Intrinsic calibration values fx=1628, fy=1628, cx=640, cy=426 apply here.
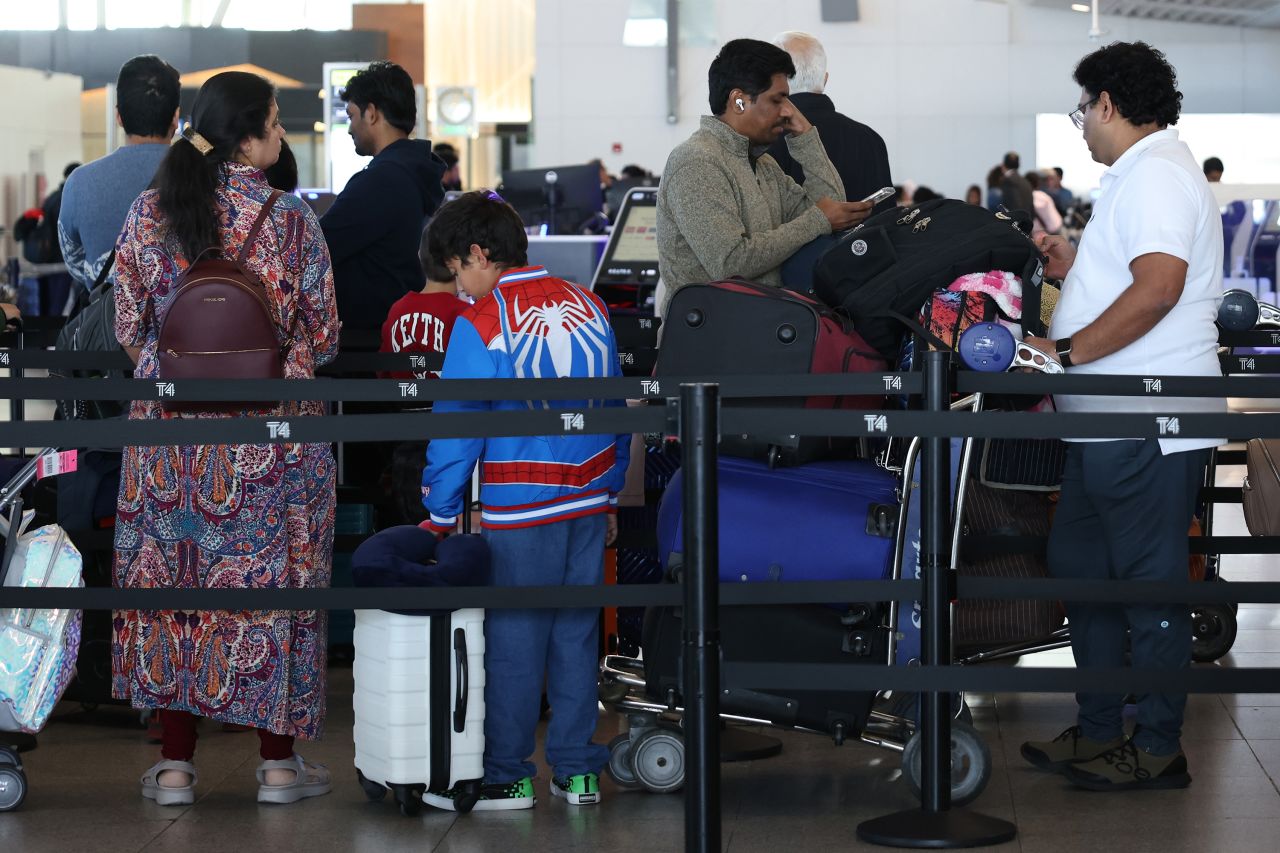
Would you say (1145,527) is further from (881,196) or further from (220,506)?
(220,506)

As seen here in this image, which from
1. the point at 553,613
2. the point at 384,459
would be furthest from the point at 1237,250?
the point at 553,613

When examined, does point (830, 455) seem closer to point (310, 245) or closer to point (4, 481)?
point (310, 245)

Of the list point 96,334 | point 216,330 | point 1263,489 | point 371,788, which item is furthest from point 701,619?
point 96,334

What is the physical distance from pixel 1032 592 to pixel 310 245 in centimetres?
159

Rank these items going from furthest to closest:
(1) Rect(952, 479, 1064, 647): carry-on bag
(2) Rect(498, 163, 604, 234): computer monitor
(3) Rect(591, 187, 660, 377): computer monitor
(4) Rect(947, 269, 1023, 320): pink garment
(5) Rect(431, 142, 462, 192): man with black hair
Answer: (5) Rect(431, 142, 462, 192): man with black hair, (2) Rect(498, 163, 604, 234): computer monitor, (3) Rect(591, 187, 660, 377): computer monitor, (1) Rect(952, 479, 1064, 647): carry-on bag, (4) Rect(947, 269, 1023, 320): pink garment

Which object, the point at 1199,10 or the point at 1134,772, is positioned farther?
the point at 1199,10

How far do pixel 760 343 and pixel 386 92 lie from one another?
173cm

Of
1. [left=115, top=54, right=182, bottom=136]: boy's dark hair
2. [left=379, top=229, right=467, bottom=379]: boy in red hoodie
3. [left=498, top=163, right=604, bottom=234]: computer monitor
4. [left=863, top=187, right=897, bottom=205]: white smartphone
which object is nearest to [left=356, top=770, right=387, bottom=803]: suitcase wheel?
[left=379, top=229, right=467, bottom=379]: boy in red hoodie

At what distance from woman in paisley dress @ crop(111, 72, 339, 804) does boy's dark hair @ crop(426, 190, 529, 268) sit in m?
0.27

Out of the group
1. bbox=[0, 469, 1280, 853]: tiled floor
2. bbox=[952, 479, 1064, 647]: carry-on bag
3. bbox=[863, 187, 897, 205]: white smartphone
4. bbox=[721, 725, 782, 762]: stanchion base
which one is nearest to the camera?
bbox=[0, 469, 1280, 853]: tiled floor

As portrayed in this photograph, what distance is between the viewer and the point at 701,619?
254cm

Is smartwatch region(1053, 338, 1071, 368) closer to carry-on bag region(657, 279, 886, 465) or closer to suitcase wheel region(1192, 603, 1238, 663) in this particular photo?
carry-on bag region(657, 279, 886, 465)

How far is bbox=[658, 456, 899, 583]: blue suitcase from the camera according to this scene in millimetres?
3244

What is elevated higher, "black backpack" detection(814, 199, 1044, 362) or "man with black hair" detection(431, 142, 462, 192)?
"man with black hair" detection(431, 142, 462, 192)
